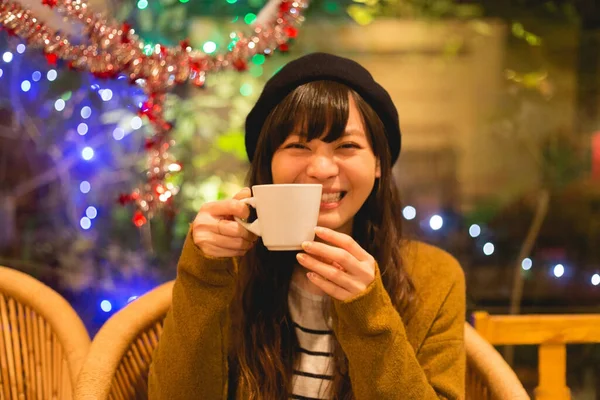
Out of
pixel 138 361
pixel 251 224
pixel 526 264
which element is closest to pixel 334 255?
pixel 251 224

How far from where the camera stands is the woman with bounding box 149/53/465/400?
2.87 ft

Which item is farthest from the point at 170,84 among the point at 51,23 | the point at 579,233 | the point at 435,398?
the point at 579,233

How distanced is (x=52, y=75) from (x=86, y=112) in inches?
6.5

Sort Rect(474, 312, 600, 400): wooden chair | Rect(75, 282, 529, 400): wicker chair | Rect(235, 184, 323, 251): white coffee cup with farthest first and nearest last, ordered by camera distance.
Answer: Rect(474, 312, 600, 400): wooden chair, Rect(75, 282, 529, 400): wicker chair, Rect(235, 184, 323, 251): white coffee cup

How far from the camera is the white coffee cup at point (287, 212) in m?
0.74

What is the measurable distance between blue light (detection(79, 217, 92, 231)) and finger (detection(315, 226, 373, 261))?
3.84 ft

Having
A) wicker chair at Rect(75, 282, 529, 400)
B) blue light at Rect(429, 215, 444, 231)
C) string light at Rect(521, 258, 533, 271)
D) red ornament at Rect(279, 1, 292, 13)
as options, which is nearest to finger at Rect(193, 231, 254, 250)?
wicker chair at Rect(75, 282, 529, 400)

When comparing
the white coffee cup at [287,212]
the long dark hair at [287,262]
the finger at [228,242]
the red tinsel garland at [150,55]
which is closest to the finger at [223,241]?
the finger at [228,242]

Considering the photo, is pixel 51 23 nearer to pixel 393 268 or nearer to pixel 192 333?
pixel 192 333

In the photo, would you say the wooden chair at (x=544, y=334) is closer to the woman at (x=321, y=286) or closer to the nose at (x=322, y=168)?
the woman at (x=321, y=286)

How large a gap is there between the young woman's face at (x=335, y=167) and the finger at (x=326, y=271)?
17cm

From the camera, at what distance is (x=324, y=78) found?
1025 mm

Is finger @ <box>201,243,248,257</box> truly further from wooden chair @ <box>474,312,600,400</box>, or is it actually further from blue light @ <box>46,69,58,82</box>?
blue light @ <box>46,69,58,82</box>

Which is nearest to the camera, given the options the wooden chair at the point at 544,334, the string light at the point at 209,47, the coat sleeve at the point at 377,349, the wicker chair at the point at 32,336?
the coat sleeve at the point at 377,349
